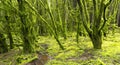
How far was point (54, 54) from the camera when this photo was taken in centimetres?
1034

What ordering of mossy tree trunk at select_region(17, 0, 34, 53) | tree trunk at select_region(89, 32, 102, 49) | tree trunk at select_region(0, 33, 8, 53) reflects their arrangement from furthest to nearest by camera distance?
tree trunk at select_region(0, 33, 8, 53) < tree trunk at select_region(89, 32, 102, 49) < mossy tree trunk at select_region(17, 0, 34, 53)

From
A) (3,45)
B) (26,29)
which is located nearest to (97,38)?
(26,29)

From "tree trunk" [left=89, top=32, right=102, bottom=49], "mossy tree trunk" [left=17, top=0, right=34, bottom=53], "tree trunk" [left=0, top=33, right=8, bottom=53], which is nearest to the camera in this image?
"mossy tree trunk" [left=17, top=0, right=34, bottom=53]

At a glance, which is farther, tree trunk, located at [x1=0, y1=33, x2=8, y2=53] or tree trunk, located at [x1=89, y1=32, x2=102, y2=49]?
tree trunk, located at [x1=0, y1=33, x2=8, y2=53]

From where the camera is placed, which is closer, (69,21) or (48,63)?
(48,63)

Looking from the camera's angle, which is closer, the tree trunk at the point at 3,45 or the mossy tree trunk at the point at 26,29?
the mossy tree trunk at the point at 26,29

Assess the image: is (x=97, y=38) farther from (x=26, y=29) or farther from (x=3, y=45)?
(x=3, y=45)

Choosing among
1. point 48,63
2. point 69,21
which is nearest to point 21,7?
point 48,63

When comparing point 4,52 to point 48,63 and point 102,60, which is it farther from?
point 102,60

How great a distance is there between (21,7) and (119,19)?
15381 millimetres

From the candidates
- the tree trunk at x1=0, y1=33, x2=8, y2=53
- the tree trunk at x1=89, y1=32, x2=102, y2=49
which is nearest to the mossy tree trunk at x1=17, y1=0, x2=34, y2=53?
the tree trunk at x1=0, y1=33, x2=8, y2=53

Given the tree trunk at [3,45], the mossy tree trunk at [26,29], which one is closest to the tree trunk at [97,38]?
the mossy tree trunk at [26,29]

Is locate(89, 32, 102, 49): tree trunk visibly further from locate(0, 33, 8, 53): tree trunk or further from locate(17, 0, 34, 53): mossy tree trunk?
locate(0, 33, 8, 53): tree trunk

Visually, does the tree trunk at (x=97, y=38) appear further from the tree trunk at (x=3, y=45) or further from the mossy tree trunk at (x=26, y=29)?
the tree trunk at (x=3, y=45)
